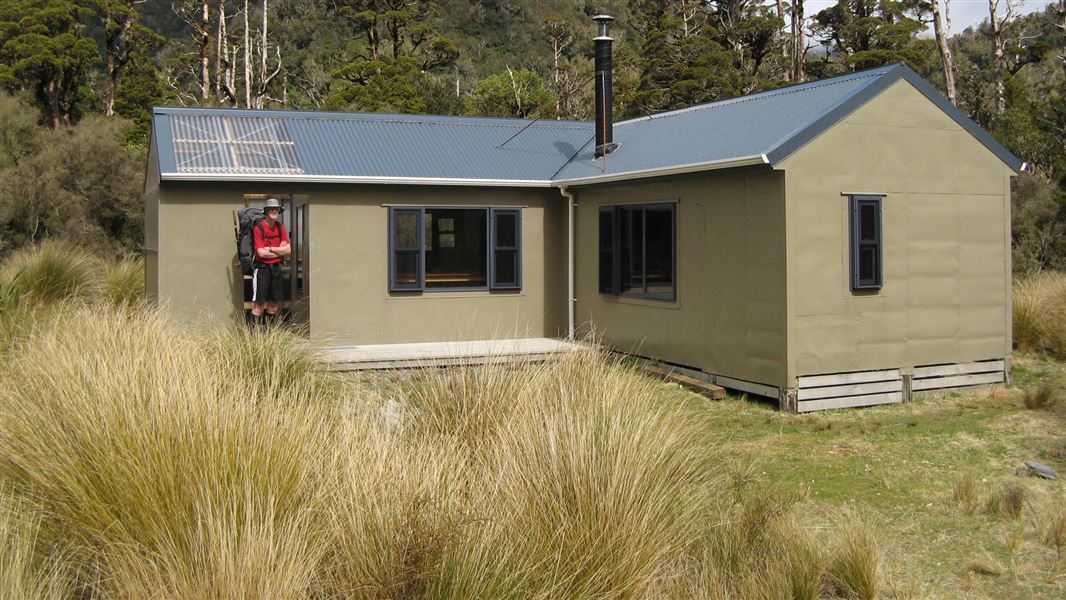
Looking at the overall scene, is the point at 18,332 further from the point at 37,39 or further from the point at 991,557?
the point at 37,39

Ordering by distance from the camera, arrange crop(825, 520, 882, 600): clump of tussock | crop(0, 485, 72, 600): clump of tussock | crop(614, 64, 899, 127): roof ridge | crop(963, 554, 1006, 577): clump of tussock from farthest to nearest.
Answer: crop(614, 64, 899, 127): roof ridge → crop(963, 554, 1006, 577): clump of tussock → crop(825, 520, 882, 600): clump of tussock → crop(0, 485, 72, 600): clump of tussock

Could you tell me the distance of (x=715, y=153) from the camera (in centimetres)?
967

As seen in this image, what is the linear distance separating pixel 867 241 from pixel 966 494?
139 inches

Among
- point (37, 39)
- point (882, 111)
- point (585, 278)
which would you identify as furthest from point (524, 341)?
point (37, 39)

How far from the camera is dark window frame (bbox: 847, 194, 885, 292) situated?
9.05 m

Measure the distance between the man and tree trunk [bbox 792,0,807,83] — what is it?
21378 mm

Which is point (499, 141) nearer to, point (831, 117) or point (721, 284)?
point (721, 284)

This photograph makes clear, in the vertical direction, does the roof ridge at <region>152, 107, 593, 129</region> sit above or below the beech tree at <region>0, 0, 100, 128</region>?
below

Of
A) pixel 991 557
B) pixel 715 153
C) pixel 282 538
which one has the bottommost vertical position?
pixel 991 557

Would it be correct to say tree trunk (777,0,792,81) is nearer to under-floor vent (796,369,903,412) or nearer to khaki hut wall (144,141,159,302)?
khaki hut wall (144,141,159,302)

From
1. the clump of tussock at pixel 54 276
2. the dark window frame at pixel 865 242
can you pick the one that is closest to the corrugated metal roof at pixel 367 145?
the clump of tussock at pixel 54 276

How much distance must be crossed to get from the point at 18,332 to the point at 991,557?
23.8 feet

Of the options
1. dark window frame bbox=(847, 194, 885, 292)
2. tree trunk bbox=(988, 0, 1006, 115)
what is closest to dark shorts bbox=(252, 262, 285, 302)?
dark window frame bbox=(847, 194, 885, 292)

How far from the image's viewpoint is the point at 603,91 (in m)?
12.6
